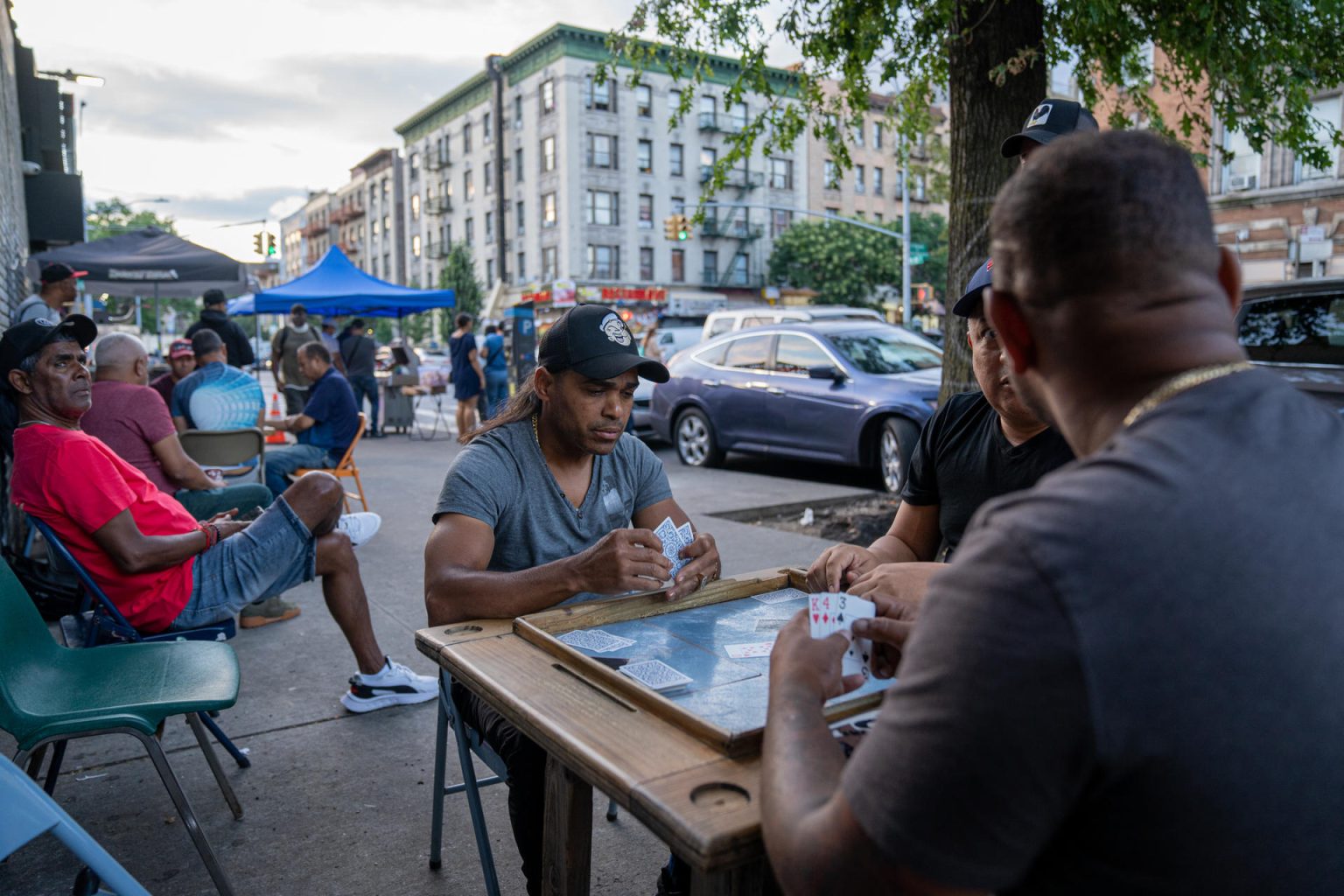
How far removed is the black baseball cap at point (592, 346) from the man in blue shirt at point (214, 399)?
4.20 meters

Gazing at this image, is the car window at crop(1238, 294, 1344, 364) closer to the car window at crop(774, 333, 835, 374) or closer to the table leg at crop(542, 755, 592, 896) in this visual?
the car window at crop(774, 333, 835, 374)

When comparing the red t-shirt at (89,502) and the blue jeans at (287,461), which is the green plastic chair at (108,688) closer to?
the red t-shirt at (89,502)

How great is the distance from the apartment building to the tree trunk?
122ft

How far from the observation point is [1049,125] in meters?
3.25

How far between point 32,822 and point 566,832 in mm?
975

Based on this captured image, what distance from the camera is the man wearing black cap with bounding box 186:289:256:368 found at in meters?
10.7

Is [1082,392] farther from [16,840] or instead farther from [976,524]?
[16,840]

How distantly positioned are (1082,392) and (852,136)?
669cm

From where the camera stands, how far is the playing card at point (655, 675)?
1817mm

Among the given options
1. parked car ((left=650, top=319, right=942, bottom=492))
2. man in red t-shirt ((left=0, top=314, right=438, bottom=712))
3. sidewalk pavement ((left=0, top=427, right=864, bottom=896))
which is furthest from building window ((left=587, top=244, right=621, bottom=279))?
man in red t-shirt ((left=0, top=314, right=438, bottom=712))

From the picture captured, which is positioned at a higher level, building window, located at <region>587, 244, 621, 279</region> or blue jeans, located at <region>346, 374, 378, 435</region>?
building window, located at <region>587, 244, 621, 279</region>

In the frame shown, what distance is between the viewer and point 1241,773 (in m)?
0.97

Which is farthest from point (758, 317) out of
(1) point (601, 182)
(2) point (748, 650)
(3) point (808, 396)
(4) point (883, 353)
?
(1) point (601, 182)

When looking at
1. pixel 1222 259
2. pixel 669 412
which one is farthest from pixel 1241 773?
pixel 669 412
